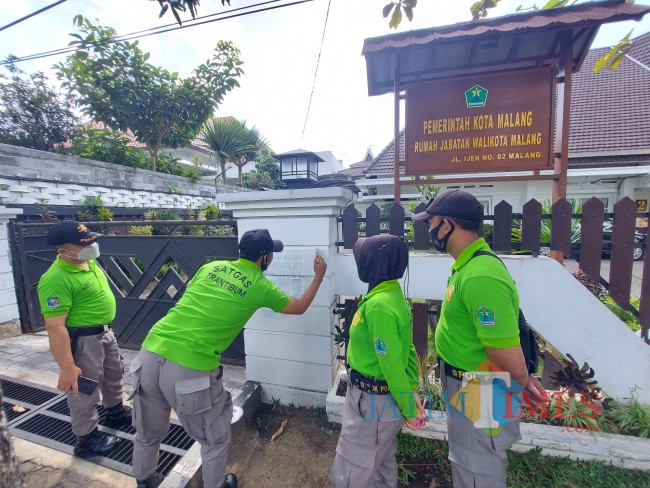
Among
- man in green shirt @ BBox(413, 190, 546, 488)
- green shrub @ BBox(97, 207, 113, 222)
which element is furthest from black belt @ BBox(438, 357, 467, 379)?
green shrub @ BBox(97, 207, 113, 222)

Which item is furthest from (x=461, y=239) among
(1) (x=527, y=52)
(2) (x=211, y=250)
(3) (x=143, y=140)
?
(3) (x=143, y=140)

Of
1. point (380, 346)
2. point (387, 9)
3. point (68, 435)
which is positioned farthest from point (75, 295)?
point (387, 9)

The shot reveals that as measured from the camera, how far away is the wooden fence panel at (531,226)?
2.14 m

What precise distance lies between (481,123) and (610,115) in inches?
413

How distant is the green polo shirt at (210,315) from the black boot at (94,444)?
49.3 inches

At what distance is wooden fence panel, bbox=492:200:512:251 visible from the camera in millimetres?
2203

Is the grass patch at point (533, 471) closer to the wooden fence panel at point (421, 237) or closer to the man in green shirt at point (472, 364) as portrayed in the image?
the man in green shirt at point (472, 364)

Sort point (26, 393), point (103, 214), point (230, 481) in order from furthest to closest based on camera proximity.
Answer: point (103, 214)
point (26, 393)
point (230, 481)

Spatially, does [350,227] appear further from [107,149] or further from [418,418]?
[107,149]

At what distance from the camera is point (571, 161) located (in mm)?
8555

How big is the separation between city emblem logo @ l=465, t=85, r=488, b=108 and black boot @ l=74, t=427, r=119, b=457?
398 centimetres

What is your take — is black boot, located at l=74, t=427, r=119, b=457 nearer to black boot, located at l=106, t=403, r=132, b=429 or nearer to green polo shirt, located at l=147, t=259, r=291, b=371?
black boot, located at l=106, t=403, r=132, b=429

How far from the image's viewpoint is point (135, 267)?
12.6 feet

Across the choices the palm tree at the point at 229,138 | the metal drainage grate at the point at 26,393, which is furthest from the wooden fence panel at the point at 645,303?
the palm tree at the point at 229,138
